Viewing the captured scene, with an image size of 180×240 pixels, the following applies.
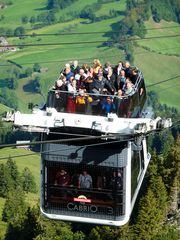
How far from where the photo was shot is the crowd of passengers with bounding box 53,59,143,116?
115ft

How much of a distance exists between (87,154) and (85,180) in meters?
1.10

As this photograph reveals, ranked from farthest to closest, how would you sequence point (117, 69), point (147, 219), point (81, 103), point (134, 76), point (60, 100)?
1. point (147, 219)
2. point (134, 76)
3. point (117, 69)
4. point (60, 100)
5. point (81, 103)

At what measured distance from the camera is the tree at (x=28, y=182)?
176m

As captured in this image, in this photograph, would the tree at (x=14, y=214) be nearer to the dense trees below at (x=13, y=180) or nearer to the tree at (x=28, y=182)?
the dense trees below at (x=13, y=180)

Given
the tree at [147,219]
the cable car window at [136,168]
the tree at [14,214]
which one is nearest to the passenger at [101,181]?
the cable car window at [136,168]

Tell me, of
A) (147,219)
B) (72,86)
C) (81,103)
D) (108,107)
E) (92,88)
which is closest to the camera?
(81,103)

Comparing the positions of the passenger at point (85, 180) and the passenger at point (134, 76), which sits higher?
the passenger at point (134, 76)

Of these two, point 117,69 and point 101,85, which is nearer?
point 101,85

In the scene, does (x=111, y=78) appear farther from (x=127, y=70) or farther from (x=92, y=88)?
(x=127, y=70)

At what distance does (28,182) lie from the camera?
180 meters

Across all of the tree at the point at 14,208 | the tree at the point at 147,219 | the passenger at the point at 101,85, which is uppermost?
the passenger at the point at 101,85

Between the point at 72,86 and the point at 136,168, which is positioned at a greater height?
the point at 72,86

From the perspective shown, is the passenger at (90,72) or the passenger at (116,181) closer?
the passenger at (116,181)

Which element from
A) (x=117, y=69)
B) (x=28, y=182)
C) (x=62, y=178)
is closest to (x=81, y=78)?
(x=117, y=69)
